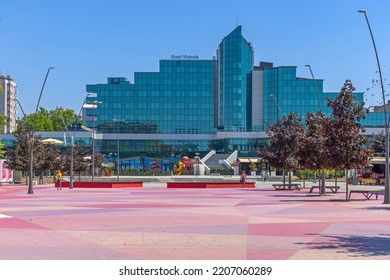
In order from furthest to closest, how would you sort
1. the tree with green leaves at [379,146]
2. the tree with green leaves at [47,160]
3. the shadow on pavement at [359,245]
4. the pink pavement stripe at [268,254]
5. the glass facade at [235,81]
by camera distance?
the glass facade at [235,81] → the tree with green leaves at [379,146] → the tree with green leaves at [47,160] → the shadow on pavement at [359,245] → the pink pavement stripe at [268,254]

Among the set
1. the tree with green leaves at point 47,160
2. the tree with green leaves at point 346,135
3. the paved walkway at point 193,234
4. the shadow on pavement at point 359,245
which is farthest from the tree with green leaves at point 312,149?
the tree with green leaves at point 47,160

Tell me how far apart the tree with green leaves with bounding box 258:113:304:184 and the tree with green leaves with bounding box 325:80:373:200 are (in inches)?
555

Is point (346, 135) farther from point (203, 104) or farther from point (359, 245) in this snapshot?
point (203, 104)

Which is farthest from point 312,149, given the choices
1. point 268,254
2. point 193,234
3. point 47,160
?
point 47,160

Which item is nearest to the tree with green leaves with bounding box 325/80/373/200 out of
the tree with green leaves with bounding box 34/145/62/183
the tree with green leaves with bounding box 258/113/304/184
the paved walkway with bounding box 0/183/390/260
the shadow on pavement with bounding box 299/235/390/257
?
the paved walkway with bounding box 0/183/390/260

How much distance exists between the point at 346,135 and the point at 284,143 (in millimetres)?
15645

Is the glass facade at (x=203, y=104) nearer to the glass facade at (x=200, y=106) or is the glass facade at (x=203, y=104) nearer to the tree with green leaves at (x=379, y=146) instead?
the glass facade at (x=200, y=106)

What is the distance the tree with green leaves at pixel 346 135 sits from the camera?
34438mm

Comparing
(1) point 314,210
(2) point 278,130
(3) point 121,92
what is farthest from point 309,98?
(1) point 314,210

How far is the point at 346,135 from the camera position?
34250 mm

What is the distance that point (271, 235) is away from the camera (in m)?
16.6

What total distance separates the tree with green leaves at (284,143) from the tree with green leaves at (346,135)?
14.1 m

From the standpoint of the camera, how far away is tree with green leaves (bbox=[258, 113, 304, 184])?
49562 mm

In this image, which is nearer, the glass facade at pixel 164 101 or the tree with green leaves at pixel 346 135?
the tree with green leaves at pixel 346 135
